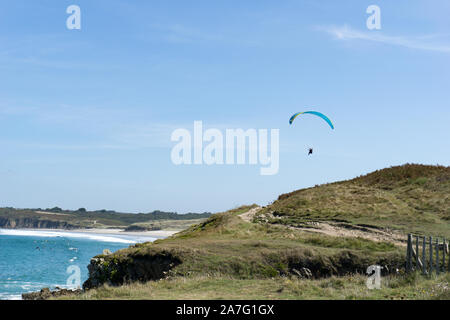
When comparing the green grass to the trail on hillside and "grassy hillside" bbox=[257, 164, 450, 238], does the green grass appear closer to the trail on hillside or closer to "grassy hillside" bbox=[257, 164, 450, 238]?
the trail on hillside

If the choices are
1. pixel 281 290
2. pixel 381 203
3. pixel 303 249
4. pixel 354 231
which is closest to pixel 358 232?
pixel 354 231

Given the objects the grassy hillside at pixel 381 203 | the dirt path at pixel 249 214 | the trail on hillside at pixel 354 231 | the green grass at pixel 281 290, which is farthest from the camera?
the dirt path at pixel 249 214

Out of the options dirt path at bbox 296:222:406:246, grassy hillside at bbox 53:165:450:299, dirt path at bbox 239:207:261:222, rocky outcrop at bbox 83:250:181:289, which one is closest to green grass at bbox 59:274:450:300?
grassy hillside at bbox 53:165:450:299

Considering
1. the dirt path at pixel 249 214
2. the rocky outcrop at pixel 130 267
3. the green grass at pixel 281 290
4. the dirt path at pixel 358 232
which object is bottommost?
the rocky outcrop at pixel 130 267

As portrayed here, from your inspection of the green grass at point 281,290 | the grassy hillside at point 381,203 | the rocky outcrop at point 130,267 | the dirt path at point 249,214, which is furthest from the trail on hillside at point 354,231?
the rocky outcrop at point 130,267

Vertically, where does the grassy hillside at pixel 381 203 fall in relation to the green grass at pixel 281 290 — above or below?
above

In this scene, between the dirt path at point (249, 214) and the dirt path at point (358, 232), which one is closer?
the dirt path at point (358, 232)

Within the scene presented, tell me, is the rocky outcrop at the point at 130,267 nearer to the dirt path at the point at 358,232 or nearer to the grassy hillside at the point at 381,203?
the dirt path at the point at 358,232
